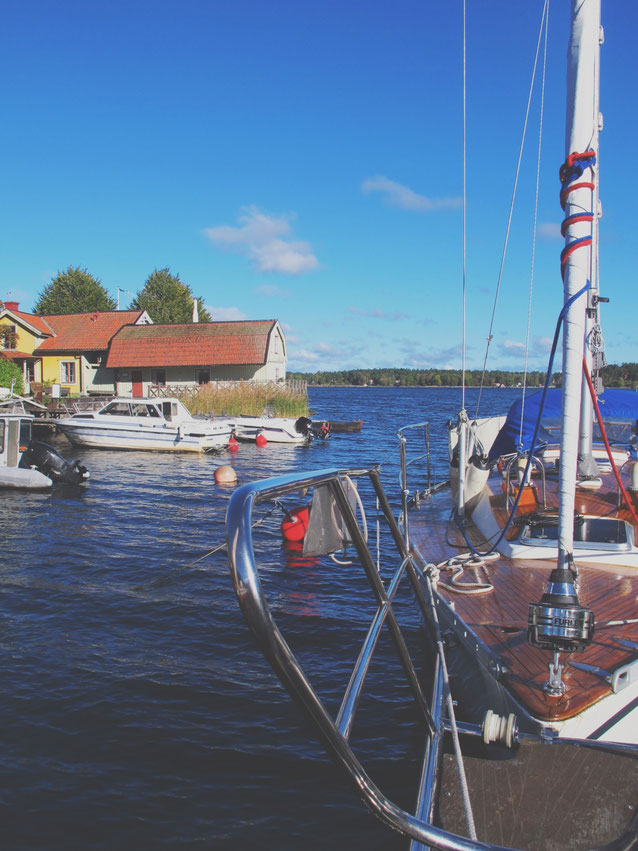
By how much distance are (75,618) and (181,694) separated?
113 inches

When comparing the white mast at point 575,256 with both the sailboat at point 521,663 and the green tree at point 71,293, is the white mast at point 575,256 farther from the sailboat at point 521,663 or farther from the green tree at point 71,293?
the green tree at point 71,293

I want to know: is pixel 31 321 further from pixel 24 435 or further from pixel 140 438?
pixel 24 435

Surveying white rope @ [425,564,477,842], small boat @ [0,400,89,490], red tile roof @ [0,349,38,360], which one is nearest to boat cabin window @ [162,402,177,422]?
small boat @ [0,400,89,490]

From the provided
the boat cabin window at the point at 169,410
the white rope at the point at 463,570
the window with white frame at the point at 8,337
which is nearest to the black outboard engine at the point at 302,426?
the boat cabin window at the point at 169,410

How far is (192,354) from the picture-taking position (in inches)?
1778

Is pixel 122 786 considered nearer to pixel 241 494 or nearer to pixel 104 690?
pixel 104 690

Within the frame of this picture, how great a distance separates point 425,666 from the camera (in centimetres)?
793

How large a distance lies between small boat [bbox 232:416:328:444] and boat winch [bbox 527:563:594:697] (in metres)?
29.2

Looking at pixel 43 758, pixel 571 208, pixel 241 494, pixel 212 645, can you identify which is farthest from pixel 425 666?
pixel 241 494

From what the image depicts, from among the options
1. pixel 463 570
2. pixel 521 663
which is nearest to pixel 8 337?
pixel 463 570

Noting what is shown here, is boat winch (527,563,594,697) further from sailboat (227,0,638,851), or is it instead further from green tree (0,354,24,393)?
green tree (0,354,24,393)

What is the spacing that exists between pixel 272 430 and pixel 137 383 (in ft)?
58.0

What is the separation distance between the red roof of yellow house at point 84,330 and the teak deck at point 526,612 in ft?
143

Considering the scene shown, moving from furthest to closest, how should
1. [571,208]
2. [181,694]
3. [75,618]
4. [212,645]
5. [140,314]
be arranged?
[140,314] → [75,618] → [212,645] → [181,694] → [571,208]
